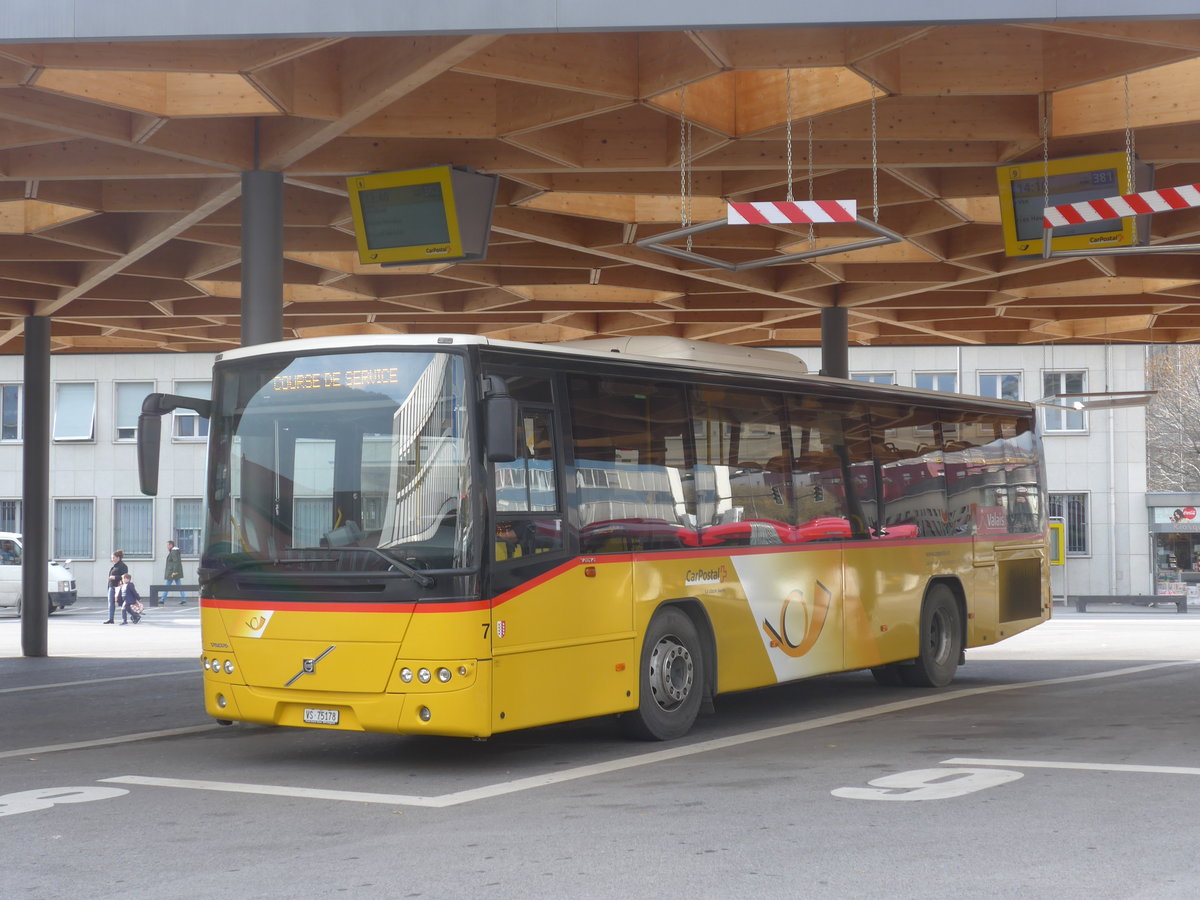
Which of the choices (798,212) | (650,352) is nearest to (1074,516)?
(650,352)

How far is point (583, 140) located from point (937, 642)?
21.4 feet

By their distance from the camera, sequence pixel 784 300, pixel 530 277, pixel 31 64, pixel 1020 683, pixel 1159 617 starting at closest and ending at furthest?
pixel 31 64
pixel 1020 683
pixel 530 277
pixel 784 300
pixel 1159 617

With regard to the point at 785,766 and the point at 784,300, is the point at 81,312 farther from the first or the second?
the point at 785,766

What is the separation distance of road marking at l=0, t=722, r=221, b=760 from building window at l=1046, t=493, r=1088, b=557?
3853 cm

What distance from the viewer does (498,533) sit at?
10.2m

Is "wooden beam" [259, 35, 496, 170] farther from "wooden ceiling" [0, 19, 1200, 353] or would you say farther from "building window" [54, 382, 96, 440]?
"building window" [54, 382, 96, 440]

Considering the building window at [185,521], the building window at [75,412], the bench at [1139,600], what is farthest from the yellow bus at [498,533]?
the building window at [75,412]

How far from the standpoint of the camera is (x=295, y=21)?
1023cm

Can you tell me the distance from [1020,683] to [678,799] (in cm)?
914

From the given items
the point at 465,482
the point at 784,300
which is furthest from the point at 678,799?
the point at 784,300

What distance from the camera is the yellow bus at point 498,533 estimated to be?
33.2ft

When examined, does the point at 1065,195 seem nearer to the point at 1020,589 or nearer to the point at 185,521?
the point at 1020,589

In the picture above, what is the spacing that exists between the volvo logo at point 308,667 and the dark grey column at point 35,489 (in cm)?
1410

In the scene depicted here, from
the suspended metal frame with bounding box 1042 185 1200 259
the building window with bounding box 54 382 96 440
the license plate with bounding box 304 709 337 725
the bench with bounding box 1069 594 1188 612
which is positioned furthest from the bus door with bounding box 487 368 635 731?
the building window with bounding box 54 382 96 440
